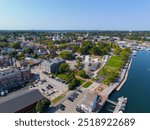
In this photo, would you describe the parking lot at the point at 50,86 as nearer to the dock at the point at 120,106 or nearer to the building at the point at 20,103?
the building at the point at 20,103

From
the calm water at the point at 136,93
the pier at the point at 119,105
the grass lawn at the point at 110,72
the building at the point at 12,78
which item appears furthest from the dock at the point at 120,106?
the building at the point at 12,78

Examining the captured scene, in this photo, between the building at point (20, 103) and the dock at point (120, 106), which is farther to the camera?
the dock at point (120, 106)

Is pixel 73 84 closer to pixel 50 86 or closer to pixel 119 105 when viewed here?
pixel 50 86

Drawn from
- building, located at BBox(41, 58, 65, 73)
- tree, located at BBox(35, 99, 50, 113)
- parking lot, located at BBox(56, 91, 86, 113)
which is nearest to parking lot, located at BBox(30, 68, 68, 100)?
building, located at BBox(41, 58, 65, 73)

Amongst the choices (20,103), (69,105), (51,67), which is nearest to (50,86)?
(69,105)

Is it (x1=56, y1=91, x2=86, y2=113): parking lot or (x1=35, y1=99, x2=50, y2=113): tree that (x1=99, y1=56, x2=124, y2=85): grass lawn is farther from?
(x1=35, y1=99, x2=50, y2=113): tree
